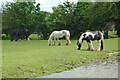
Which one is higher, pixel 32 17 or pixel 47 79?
pixel 32 17

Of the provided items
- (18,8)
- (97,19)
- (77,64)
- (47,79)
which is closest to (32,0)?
(18,8)

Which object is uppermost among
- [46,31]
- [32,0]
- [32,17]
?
[32,0]

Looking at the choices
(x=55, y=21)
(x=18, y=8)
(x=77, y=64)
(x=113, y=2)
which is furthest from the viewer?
(x=18, y=8)

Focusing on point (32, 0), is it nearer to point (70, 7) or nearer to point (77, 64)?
point (70, 7)

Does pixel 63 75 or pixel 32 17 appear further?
pixel 32 17

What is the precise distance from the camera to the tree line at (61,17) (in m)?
32.1

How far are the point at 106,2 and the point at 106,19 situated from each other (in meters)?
2.86

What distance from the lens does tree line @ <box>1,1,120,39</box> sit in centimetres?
3206

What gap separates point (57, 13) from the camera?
37.7m

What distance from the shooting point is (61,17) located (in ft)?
120

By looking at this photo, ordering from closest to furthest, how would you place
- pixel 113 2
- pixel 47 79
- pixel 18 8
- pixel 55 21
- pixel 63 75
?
pixel 47 79 → pixel 63 75 → pixel 113 2 → pixel 55 21 → pixel 18 8

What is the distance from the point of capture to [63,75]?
775 cm

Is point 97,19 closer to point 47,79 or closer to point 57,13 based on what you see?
point 57,13

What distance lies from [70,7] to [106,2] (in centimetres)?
851
